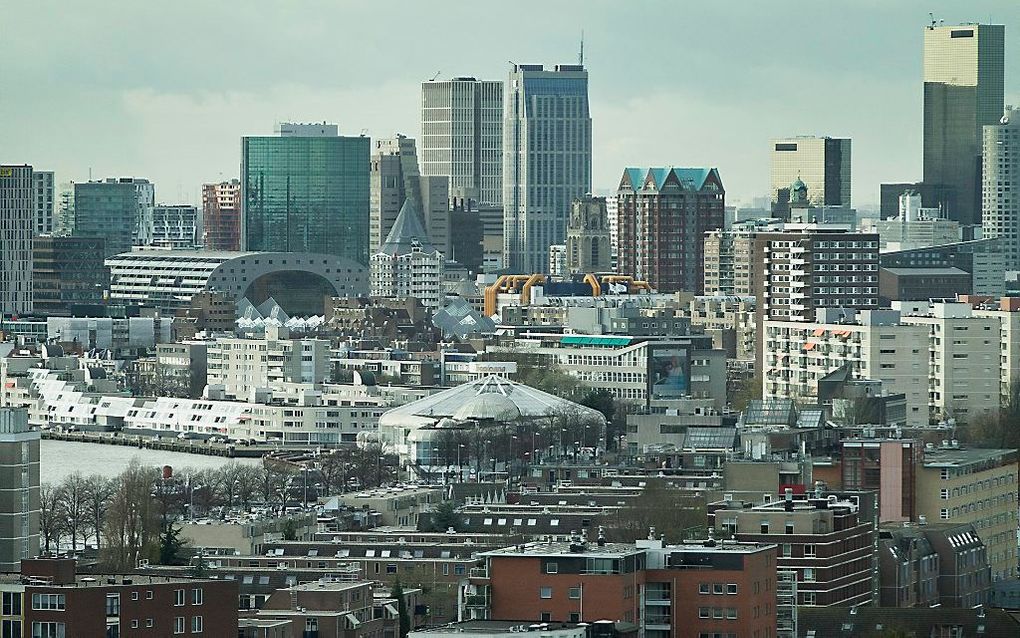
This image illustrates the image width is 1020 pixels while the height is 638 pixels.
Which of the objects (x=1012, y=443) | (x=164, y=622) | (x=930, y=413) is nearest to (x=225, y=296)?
(x=930, y=413)

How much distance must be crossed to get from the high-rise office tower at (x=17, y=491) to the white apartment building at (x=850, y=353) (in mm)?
26431

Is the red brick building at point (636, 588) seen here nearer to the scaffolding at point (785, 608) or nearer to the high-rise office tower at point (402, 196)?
the scaffolding at point (785, 608)

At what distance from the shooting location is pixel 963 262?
113 m

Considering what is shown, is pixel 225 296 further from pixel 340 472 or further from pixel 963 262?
pixel 340 472

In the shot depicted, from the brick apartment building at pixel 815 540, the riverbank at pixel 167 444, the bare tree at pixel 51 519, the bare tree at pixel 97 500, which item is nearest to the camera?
the brick apartment building at pixel 815 540

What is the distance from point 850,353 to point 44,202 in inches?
2415

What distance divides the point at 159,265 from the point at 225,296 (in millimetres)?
12455

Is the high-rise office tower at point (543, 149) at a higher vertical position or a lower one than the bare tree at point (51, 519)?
higher

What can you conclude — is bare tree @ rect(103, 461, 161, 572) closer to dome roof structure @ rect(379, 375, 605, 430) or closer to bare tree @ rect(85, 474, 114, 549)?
bare tree @ rect(85, 474, 114, 549)

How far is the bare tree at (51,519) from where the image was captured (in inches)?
1599

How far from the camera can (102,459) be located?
63.4m

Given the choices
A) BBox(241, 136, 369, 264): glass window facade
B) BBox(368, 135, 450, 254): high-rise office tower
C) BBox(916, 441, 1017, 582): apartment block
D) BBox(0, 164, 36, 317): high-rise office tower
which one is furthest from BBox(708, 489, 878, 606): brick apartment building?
BBox(368, 135, 450, 254): high-rise office tower

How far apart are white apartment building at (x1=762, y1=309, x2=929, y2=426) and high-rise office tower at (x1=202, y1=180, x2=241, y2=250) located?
6628cm

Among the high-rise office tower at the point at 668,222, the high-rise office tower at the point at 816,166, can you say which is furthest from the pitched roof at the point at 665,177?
the high-rise office tower at the point at 816,166
